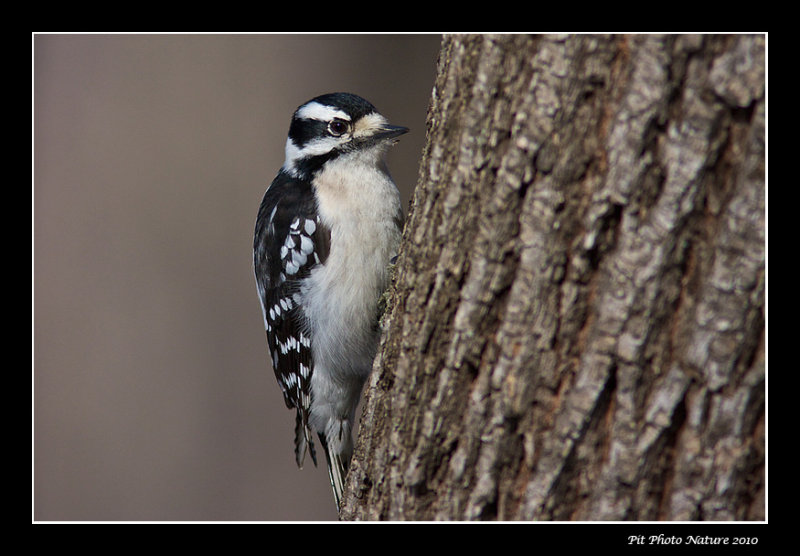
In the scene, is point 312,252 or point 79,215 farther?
point 79,215

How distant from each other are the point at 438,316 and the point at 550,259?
0.40 metres

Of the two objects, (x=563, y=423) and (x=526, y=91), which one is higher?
(x=526, y=91)

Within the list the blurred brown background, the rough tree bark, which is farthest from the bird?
the blurred brown background

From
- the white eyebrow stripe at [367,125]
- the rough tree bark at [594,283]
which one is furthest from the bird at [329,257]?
the rough tree bark at [594,283]

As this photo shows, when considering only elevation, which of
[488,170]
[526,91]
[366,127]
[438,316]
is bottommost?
[438,316]

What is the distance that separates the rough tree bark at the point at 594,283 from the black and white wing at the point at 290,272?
Result: 1.46 m

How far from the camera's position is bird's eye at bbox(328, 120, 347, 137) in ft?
11.4

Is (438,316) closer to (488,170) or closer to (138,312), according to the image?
(488,170)

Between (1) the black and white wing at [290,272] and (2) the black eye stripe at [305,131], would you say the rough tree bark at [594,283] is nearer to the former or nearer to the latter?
(1) the black and white wing at [290,272]

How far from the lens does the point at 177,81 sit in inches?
196

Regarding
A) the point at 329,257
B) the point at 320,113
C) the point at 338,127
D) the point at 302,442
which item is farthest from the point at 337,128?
the point at 302,442

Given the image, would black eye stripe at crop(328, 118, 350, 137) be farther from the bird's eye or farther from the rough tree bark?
the rough tree bark

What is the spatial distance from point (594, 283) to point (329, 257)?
1885 millimetres

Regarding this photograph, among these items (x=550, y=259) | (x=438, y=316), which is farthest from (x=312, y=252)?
(x=550, y=259)
